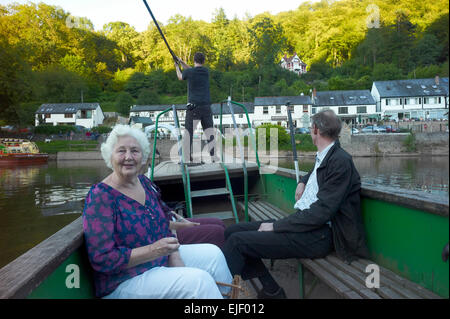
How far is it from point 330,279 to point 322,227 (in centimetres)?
39

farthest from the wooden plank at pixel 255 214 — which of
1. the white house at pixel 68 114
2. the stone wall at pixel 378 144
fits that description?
the white house at pixel 68 114

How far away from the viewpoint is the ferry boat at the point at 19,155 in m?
30.8

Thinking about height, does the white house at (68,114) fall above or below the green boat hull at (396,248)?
above

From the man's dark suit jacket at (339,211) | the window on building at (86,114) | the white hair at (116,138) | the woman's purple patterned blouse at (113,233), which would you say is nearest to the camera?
the woman's purple patterned blouse at (113,233)

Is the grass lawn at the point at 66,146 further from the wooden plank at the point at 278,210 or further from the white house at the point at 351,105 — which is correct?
the wooden plank at the point at 278,210

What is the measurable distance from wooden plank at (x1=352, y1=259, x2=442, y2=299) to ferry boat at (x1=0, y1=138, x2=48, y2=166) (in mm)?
35054

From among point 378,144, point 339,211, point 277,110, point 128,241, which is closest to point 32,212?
point 128,241

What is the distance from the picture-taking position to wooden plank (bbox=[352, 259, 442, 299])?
173cm

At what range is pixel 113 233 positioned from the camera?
170 cm

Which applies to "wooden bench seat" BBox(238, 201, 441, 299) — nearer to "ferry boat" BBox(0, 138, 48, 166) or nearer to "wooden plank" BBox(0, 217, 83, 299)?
"wooden plank" BBox(0, 217, 83, 299)

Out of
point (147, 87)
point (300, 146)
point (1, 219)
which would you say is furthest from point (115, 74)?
point (1, 219)

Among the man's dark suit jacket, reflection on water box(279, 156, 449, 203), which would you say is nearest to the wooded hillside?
reflection on water box(279, 156, 449, 203)

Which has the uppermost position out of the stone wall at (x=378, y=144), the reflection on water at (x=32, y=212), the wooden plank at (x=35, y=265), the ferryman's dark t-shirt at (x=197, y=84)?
the ferryman's dark t-shirt at (x=197, y=84)

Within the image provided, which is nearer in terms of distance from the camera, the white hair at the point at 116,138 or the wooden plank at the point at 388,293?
the wooden plank at the point at 388,293
